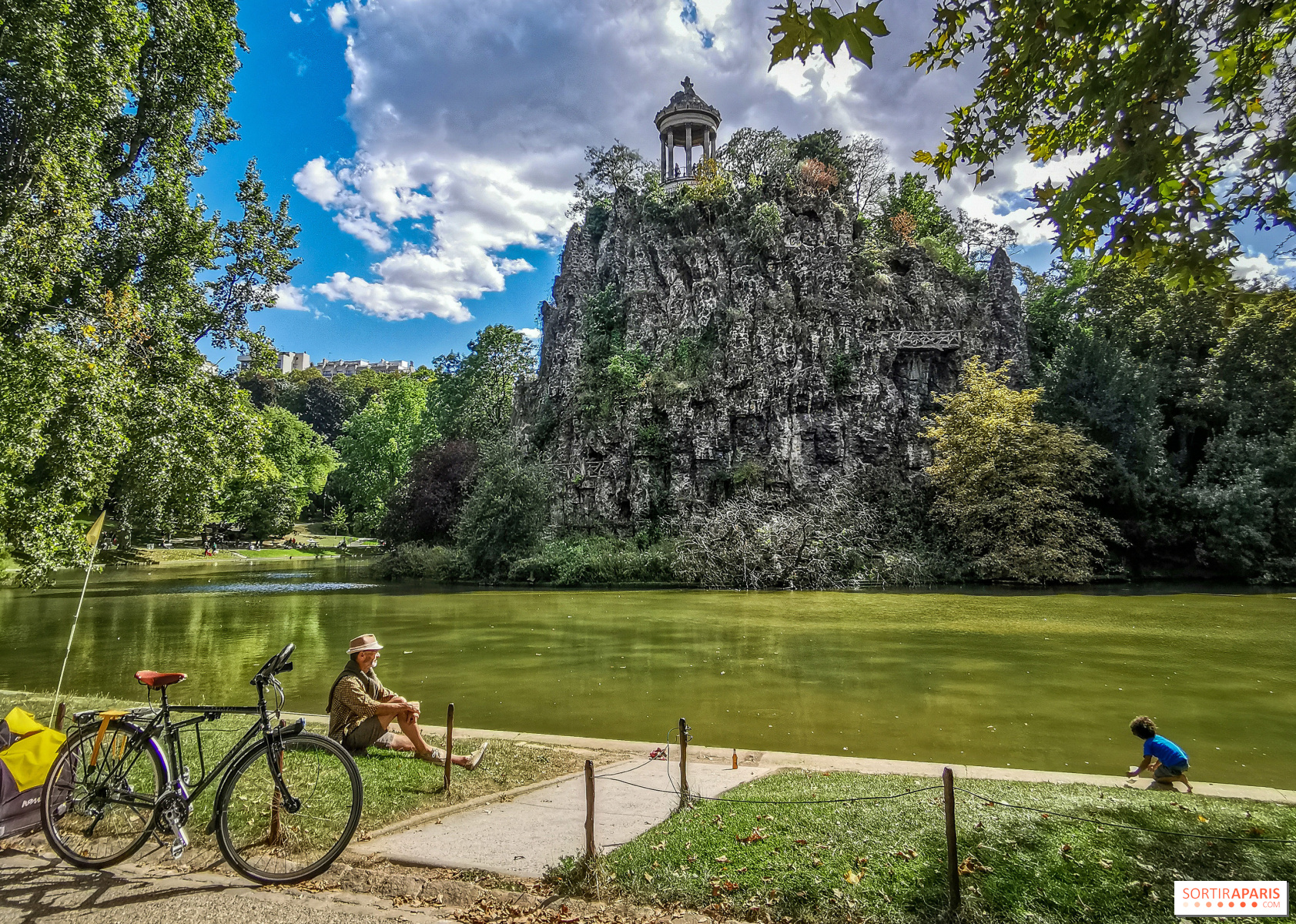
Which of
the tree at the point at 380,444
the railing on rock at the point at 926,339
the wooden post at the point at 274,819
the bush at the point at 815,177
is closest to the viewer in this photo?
the wooden post at the point at 274,819

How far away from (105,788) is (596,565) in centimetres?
2741

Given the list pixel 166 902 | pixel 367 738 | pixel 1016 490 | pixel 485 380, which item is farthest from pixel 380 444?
pixel 166 902

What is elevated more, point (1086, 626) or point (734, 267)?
point (734, 267)

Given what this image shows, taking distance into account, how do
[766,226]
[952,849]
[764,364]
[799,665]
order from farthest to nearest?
[766,226]
[764,364]
[799,665]
[952,849]

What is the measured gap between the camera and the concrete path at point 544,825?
4.32 metres

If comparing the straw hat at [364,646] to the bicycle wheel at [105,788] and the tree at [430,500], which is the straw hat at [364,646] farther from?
the tree at [430,500]

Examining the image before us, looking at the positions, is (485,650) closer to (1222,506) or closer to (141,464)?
(141,464)

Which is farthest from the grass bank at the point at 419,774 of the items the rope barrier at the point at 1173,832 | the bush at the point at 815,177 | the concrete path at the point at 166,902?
the bush at the point at 815,177

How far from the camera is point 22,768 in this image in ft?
14.5

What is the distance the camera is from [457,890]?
3883 millimetres

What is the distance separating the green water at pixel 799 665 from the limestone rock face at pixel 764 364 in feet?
42.6

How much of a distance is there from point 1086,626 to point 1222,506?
16349 mm

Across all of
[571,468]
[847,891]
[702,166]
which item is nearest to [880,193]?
[702,166]

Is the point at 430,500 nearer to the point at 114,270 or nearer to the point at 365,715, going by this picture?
the point at 114,270
